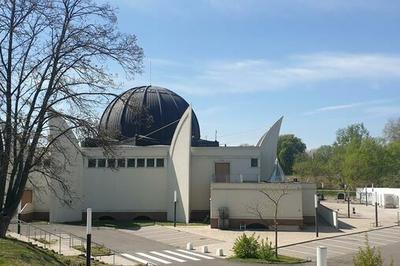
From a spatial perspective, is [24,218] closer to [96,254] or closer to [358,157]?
[96,254]

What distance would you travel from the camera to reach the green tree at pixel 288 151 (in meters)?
128

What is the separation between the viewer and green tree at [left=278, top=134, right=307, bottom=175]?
5059 inches

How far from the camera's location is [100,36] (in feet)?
78.3

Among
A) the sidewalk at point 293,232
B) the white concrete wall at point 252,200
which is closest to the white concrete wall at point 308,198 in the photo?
the sidewalk at point 293,232

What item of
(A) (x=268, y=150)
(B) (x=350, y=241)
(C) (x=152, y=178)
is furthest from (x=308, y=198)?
(C) (x=152, y=178)

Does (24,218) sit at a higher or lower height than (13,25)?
lower

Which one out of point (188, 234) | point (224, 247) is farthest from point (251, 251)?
point (188, 234)

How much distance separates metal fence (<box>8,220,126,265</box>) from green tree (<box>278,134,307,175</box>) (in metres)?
93.1

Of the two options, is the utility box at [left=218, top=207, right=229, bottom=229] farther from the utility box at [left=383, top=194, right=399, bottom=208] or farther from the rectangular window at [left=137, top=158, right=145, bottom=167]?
the utility box at [left=383, top=194, right=399, bottom=208]

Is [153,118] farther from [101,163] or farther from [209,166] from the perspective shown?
[209,166]

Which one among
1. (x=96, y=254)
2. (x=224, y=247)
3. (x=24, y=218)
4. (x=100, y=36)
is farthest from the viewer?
(x=24, y=218)

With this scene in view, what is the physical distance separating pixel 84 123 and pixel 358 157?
72572 mm

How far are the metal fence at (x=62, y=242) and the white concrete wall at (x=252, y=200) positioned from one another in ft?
44.9

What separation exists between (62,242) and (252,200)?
17525 mm
